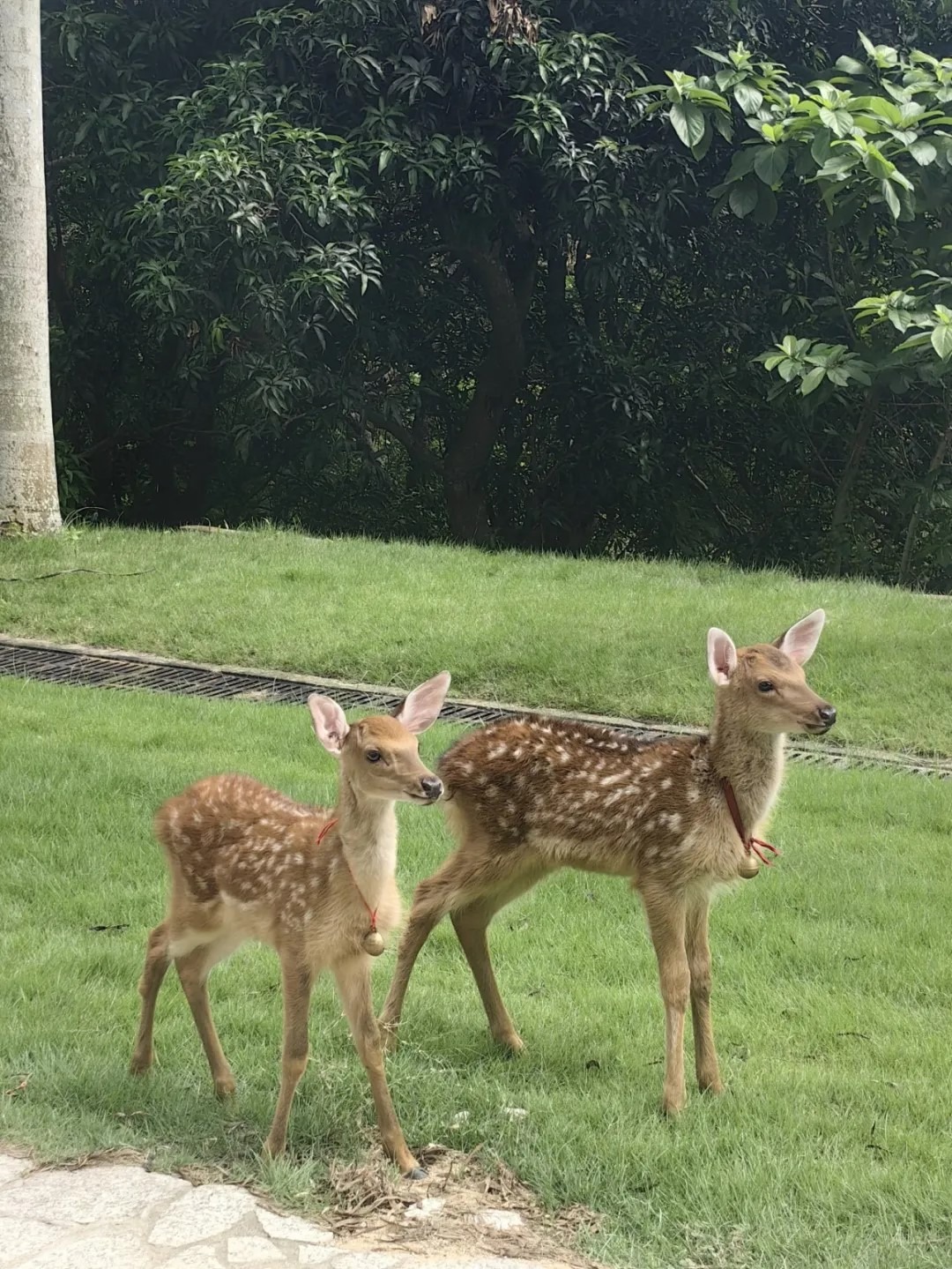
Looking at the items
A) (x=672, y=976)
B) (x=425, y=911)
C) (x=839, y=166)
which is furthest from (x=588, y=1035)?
(x=839, y=166)

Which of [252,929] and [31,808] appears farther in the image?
[31,808]

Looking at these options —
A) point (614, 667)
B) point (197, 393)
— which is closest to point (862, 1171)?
point (614, 667)

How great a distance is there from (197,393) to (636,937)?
37.9 ft

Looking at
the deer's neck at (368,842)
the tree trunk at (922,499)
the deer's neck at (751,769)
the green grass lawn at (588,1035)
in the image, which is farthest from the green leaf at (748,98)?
the deer's neck at (368,842)

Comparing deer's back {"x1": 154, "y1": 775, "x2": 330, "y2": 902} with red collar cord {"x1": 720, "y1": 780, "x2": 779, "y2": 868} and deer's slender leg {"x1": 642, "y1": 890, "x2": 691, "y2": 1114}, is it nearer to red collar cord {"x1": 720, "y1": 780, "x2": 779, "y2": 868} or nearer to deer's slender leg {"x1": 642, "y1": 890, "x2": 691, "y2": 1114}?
deer's slender leg {"x1": 642, "y1": 890, "x2": 691, "y2": 1114}

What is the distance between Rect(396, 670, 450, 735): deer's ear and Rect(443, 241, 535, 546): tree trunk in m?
11.1

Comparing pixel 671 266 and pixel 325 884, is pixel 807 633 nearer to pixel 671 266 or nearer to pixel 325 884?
pixel 325 884

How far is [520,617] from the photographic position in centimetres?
902

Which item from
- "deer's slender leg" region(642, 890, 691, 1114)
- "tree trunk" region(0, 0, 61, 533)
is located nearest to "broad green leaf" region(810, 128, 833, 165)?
"tree trunk" region(0, 0, 61, 533)

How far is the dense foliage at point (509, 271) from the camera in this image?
11312 mm

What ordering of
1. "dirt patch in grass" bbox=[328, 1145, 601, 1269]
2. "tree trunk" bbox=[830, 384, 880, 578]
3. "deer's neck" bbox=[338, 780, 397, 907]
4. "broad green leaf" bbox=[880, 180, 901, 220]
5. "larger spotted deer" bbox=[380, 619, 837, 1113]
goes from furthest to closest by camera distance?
"tree trunk" bbox=[830, 384, 880, 578] → "broad green leaf" bbox=[880, 180, 901, 220] → "larger spotted deer" bbox=[380, 619, 837, 1113] → "deer's neck" bbox=[338, 780, 397, 907] → "dirt patch in grass" bbox=[328, 1145, 601, 1269]

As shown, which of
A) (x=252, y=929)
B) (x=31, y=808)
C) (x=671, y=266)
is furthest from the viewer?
(x=671, y=266)

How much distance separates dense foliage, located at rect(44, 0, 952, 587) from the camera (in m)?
11.3

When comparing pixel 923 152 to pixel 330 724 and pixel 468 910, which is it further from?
pixel 330 724
